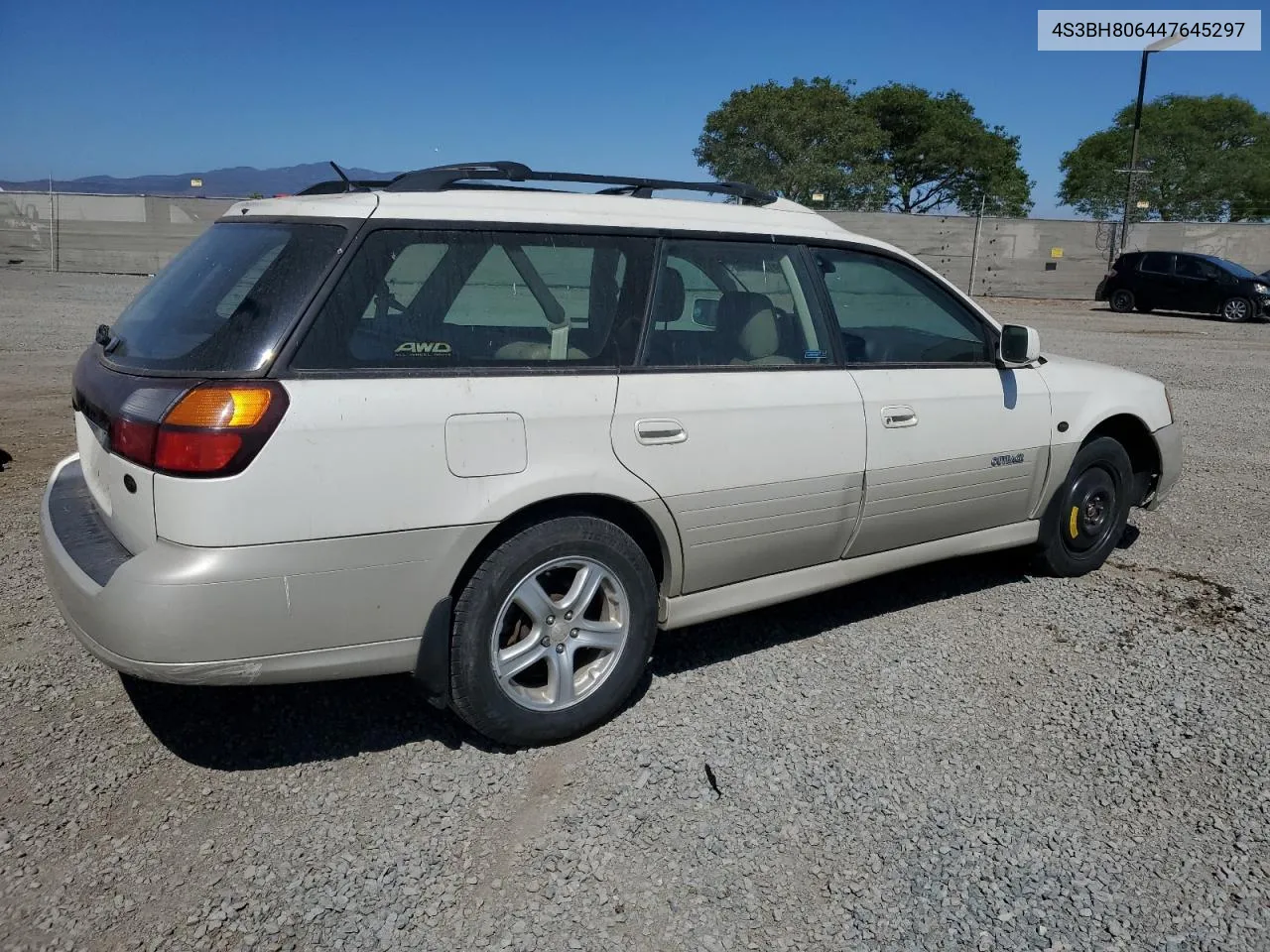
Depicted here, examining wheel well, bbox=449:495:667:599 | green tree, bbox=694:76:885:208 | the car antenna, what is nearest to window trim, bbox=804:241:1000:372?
wheel well, bbox=449:495:667:599

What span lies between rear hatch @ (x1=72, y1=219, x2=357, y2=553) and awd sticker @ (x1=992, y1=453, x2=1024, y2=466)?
289cm

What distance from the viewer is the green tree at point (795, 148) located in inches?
1678

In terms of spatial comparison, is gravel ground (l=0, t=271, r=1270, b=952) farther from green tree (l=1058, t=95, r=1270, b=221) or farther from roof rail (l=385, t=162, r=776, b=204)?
green tree (l=1058, t=95, r=1270, b=221)

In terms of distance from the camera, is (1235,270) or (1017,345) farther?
(1235,270)

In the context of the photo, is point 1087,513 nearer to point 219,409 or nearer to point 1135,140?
point 219,409

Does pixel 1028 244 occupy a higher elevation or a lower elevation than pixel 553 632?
higher

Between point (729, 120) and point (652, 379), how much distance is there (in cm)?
4701

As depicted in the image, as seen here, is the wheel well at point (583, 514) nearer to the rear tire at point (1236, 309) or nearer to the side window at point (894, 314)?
the side window at point (894, 314)

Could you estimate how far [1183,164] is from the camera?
47.4 m

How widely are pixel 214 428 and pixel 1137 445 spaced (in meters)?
4.52

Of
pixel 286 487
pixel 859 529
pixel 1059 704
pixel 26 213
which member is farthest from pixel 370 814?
pixel 26 213

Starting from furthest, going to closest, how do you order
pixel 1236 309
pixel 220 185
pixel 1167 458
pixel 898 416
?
pixel 220 185 → pixel 1236 309 → pixel 1167 458 → pixel 898 416

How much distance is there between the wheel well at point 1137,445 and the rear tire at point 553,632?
275cm

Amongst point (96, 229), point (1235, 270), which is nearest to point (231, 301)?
point (1235, 270)
